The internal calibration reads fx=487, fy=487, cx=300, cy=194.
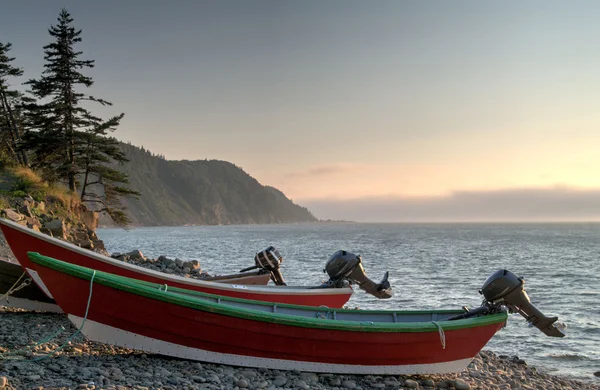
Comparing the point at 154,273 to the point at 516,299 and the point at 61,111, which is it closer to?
the point at 516,299

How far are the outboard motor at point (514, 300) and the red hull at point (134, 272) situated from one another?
3.39m

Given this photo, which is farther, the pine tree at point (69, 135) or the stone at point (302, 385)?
the pine tree at point (69, 135)

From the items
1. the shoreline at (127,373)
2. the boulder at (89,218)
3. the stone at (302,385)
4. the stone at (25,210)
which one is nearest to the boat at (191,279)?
the shoreline at (127,373)

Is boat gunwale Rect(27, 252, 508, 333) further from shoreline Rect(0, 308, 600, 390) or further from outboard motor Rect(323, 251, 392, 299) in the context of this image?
outboard motor Rect(323, 251, 392, 299)

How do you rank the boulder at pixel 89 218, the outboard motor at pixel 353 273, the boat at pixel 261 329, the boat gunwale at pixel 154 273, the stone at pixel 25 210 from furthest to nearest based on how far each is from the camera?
the boulder at pixel 89 218, the stone at pixel 25 210, the outboard motor at pixel 353 273, the boat gunwale at pixel 154 273, the boat at pixel 261 329

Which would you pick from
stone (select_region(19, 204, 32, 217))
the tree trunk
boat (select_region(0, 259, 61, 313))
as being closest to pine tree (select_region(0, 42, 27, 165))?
the tree trunk

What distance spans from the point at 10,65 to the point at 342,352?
39265mm

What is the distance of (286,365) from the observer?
→ 327 inches

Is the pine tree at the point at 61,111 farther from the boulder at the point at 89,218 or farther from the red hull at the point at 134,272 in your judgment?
the red hull at the point at 134,272

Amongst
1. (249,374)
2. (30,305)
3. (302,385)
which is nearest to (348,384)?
(302,385)

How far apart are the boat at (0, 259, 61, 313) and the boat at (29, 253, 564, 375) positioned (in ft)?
12.2

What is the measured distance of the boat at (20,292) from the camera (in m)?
10.6

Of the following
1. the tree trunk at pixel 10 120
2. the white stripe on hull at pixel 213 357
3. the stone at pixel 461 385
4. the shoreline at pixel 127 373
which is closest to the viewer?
the shoreline at pixel 127 373

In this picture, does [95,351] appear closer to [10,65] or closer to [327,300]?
[327,300]
